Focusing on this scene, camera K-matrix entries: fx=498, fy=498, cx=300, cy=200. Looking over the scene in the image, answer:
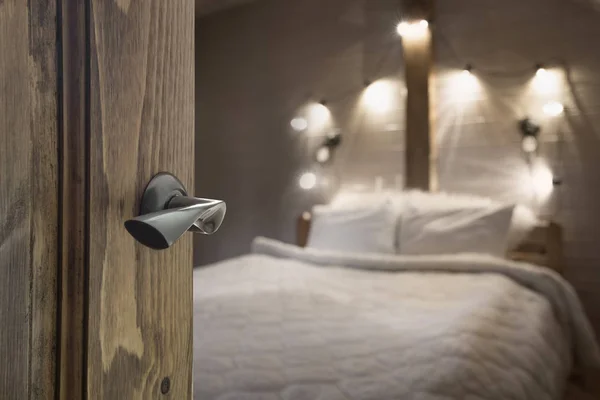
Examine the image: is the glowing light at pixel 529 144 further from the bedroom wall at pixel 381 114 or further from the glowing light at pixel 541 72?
the glowing light at pixel 541 72

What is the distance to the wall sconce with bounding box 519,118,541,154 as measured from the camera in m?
2.71

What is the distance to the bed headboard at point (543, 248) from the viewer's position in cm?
257

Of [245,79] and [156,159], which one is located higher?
[245,79]

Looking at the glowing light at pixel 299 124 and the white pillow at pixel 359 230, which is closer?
the white pillow at pixel 359 230

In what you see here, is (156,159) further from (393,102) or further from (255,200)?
(255,200)

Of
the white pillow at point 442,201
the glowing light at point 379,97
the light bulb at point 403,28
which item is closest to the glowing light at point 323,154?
the glowing light at point 379,97

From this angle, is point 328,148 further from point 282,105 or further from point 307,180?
point 282,105

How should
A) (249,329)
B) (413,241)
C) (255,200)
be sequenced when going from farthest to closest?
(255,200) → (413,241) → (249,329)

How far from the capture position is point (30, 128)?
0.34 metres

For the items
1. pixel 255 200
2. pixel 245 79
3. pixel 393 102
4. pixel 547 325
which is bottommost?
pixel 547 325

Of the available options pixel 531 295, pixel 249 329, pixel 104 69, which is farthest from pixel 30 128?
pixel 531 295

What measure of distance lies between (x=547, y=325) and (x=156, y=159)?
1694 mm

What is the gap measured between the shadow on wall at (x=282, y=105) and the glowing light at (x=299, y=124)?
0.14 ft

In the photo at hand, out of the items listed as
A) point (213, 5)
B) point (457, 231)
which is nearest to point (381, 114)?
point (457, 231)
